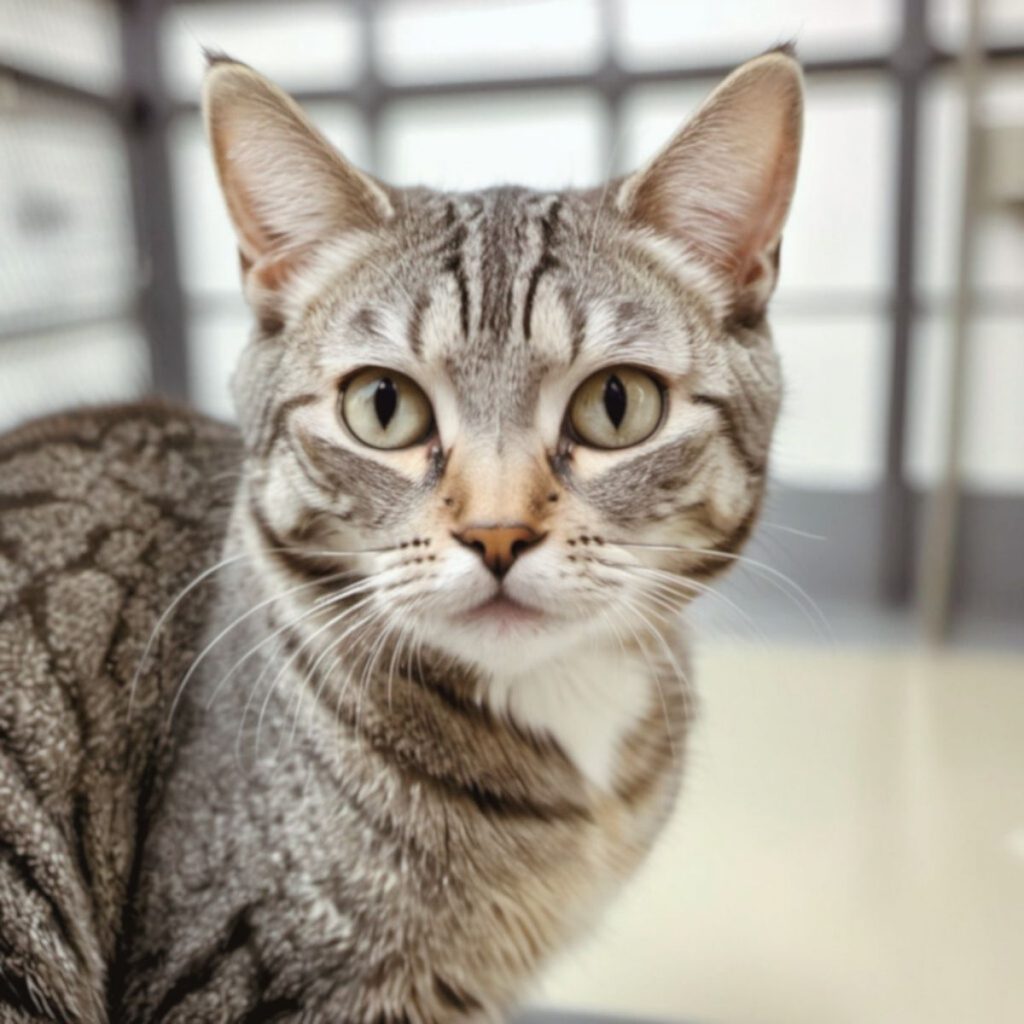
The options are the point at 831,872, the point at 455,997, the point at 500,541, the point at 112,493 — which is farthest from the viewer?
the point at 831,872

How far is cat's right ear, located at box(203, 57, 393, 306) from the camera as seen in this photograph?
734 millimetres

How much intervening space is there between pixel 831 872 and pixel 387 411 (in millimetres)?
810

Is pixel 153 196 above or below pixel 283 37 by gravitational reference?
below

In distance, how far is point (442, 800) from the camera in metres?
0.78

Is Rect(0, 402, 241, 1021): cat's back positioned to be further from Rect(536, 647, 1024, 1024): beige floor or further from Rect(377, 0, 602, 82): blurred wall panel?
Rect(377, 0, 602, 82): blurred wall panel

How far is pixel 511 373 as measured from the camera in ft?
2.33

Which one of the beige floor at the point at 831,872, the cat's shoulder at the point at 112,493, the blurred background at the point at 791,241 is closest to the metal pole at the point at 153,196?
the blurred background at the point at 791,241

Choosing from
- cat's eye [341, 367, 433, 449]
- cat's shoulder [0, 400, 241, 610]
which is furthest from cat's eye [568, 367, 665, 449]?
cat's shoulder [0, 400, 241, 610]

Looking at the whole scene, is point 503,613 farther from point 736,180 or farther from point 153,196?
point 153,196

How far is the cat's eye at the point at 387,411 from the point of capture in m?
0.74

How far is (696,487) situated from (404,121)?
5.83 feet

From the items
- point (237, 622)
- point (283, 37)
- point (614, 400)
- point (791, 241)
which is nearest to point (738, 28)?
point (791, 241)

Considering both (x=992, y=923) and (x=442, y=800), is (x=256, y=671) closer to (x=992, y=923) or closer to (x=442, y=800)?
(x=442, y=800)

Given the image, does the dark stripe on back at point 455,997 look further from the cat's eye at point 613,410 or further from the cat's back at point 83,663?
the cat's eye at point 613,410
